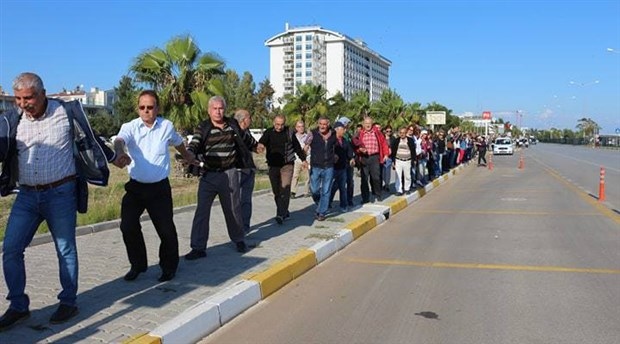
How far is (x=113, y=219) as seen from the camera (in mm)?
9156

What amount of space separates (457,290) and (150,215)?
10.8 ft

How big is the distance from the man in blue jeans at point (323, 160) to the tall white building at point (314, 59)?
Result: 148 m

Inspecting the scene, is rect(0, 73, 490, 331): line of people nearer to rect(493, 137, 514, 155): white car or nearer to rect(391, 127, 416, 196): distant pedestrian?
rect(391, 127, 416, 196): distant pedestrian

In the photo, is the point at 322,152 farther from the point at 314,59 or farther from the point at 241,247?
the point at 314,59

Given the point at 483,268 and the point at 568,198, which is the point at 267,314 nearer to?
the point at 483,268

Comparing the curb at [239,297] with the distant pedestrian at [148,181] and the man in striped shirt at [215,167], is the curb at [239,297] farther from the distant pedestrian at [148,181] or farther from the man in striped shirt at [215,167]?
the man in striped shirt at [215,167]

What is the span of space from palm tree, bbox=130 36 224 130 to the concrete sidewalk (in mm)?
8859

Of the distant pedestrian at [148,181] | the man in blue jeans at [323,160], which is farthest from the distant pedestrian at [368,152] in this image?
the distant pedestrian at [148,181]

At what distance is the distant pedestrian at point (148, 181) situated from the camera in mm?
5441

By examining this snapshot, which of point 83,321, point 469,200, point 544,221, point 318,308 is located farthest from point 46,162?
point 469,200

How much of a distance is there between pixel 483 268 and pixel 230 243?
132 inches

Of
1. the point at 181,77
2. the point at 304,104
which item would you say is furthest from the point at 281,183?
the point at 304,104

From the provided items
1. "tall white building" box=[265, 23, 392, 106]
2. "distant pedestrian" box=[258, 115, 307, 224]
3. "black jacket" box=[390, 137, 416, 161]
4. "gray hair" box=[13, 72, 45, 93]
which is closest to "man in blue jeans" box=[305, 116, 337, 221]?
"distant pedestrian" box=[258, 115, 307, 224]

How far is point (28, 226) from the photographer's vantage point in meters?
4.35
